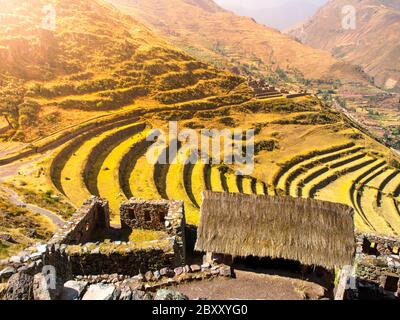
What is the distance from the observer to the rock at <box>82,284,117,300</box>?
6635 mm

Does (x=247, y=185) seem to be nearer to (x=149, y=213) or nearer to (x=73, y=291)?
(x=149, y=213)

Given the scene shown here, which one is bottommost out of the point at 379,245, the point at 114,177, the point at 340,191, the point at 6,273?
the point at 379,245

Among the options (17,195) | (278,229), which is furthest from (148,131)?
(278,229)

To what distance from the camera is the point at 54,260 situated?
11352 millimetres

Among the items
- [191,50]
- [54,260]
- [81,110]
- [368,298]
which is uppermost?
[191,50]

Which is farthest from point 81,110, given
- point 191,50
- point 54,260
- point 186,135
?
point 191,50

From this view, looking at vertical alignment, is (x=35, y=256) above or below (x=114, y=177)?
below

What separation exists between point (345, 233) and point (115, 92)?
41712mm

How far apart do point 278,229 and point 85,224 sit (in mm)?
7777

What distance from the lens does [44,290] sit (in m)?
6.36

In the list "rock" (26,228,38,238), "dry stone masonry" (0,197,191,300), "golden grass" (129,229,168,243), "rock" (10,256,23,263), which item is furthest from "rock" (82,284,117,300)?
"rock" (26,228,38,238)

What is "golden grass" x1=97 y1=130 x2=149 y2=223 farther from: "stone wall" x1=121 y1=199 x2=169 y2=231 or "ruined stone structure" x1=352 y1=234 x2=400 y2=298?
"ruined stone structure" x1=352 y1=234 x2=400 y2=298
